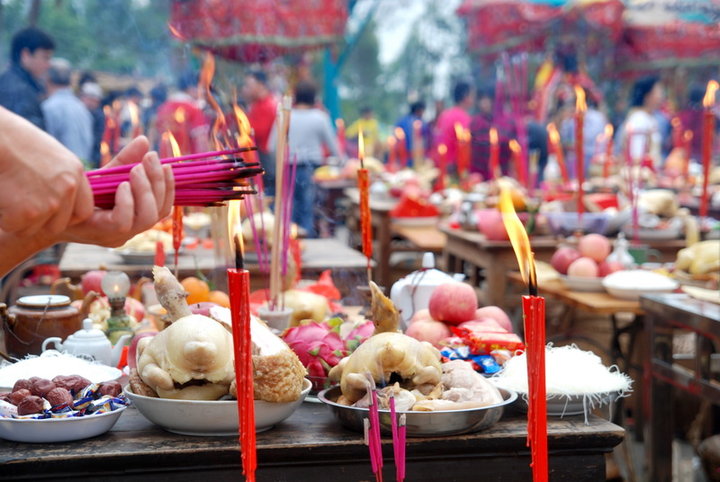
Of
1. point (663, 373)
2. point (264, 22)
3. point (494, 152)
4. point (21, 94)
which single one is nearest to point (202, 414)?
point (663, 373)

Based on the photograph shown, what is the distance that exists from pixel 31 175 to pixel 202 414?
27.5 inches

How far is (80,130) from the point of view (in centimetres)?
699

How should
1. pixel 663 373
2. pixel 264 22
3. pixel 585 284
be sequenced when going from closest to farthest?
pixel 663 373 → pixel 585 284 → pixel 264 22

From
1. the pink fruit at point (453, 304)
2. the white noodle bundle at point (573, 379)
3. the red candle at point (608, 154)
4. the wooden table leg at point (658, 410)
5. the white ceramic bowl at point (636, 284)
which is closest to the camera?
the white noodle bundle at point (573, 379)

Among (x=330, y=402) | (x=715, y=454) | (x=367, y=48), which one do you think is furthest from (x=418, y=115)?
(x=367, y=48)

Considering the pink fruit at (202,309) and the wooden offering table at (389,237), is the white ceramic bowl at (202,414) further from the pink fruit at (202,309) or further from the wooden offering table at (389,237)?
the wooden offering table at (389,237)

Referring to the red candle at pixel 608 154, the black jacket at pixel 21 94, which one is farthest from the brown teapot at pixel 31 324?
the red candle at pixel 608 154

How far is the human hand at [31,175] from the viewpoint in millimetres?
1017

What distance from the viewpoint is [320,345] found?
195cm

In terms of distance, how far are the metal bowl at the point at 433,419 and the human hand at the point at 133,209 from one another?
590 mm

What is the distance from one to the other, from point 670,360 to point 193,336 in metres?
2.14

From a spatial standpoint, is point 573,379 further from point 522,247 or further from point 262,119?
point 262,119

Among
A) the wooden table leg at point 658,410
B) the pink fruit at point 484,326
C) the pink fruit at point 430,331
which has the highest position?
the pink fruit at point 484,326

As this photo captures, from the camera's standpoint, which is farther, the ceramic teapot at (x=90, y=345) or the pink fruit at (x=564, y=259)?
the pink fruit at (x=564, y=259)
